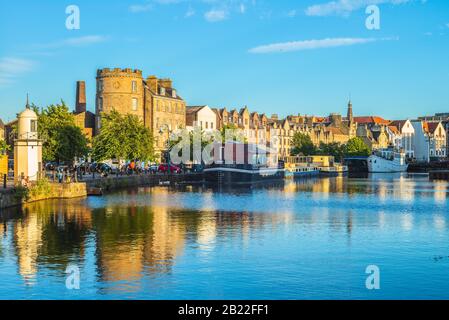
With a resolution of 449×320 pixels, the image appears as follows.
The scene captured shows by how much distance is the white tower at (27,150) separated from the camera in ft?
177

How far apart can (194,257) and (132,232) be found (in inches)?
334

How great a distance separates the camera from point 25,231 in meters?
36.4

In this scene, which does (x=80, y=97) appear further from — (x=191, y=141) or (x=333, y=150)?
(x=333, y=150)

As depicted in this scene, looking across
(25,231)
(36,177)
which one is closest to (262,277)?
(25,231)

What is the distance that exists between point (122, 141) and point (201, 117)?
4649cm

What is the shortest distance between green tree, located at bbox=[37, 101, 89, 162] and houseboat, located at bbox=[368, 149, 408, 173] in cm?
9499

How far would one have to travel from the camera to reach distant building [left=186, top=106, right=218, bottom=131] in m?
130

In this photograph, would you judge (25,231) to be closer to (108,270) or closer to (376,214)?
(108,270)

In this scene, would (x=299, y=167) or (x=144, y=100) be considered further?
(x=299, y=167)

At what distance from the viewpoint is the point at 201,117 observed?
431 ft

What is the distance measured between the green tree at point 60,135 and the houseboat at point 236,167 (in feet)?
66.5

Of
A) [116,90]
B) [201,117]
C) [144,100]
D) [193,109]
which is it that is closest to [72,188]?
[116,90]

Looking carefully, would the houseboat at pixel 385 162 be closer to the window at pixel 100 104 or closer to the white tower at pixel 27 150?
the window at pixel 100 104
